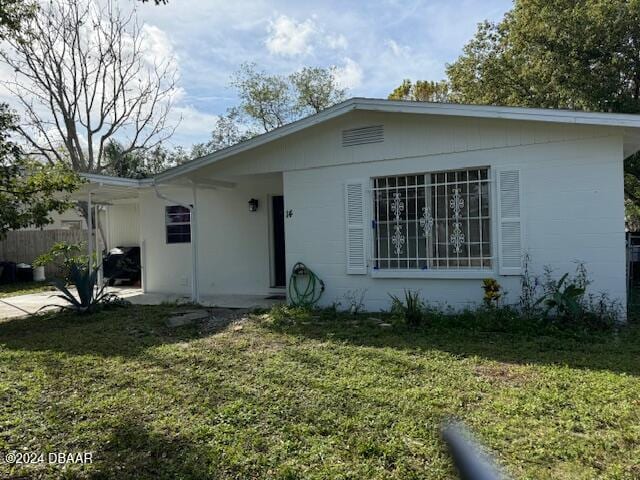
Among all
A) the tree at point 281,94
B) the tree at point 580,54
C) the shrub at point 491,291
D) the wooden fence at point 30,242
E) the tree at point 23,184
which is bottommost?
the shrub at point 491,291

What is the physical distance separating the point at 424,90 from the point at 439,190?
16.5 m

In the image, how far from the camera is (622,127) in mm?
5715

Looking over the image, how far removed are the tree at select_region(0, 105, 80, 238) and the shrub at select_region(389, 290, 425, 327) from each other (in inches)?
203

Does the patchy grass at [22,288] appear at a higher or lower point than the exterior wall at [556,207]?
lower

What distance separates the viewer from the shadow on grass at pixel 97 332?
18.2ft

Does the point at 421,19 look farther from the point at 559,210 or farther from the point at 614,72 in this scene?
the point at 559,210

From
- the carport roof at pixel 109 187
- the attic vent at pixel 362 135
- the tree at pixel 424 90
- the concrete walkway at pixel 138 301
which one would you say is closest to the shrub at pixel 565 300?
the attic vent at pixel 362 135

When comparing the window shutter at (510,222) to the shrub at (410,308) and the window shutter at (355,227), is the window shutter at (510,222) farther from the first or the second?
the window shutter at (355,227)

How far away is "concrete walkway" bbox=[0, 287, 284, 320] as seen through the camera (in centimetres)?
845

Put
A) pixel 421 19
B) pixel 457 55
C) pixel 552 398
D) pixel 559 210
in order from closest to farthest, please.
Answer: pixel 552 398
pixel 559 210
pixel 421 19
pixel 457 55

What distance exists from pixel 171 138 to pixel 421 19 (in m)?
13.2

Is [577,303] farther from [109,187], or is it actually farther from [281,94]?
[281,94]

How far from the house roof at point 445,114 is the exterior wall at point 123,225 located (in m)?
5.72

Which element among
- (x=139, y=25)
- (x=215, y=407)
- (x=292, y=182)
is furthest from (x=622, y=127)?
(x=139, y=25)
